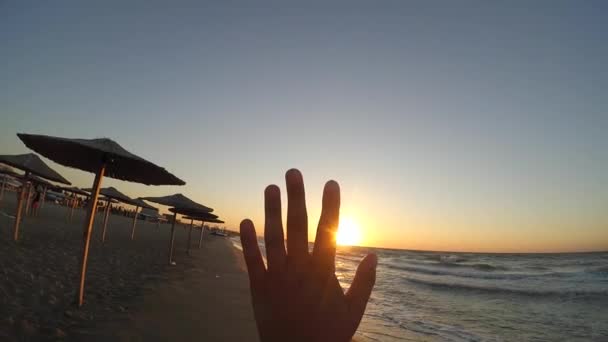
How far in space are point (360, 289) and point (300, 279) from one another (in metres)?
0.24

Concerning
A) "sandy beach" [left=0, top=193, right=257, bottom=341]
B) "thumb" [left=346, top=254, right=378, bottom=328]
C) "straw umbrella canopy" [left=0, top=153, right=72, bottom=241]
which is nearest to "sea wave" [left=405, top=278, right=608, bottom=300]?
"sandy beach" [left=0, top=193, right=257, bottom=341]

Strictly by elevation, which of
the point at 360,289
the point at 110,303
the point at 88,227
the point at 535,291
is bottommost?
the point at 535,291

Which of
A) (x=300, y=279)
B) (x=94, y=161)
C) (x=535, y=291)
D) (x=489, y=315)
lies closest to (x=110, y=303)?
(x=94, y=161)

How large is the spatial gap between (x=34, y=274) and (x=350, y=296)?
26.8 feet

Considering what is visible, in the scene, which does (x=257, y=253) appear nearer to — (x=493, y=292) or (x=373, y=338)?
(x=373, y=338)

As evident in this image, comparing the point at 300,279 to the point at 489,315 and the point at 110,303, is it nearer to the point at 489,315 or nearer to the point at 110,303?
the point at 110,303

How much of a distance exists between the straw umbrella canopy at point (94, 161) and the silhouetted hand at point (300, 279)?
434 centimetres

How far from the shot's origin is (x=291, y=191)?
45.5 inches

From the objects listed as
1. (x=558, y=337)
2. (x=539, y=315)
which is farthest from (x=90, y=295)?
(x=539, y=315)

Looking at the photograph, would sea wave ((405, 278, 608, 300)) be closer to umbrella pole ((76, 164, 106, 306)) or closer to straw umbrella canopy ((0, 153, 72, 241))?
umbrella pole ((76, 164, 106, 306))

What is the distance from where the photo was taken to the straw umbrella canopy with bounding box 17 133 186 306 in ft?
15.7

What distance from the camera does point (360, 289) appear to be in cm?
127

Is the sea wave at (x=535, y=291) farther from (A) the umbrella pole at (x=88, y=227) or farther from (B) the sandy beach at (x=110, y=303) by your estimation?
(A) the umbrella pole at (x=88, y=227)

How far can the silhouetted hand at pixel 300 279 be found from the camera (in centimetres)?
118
